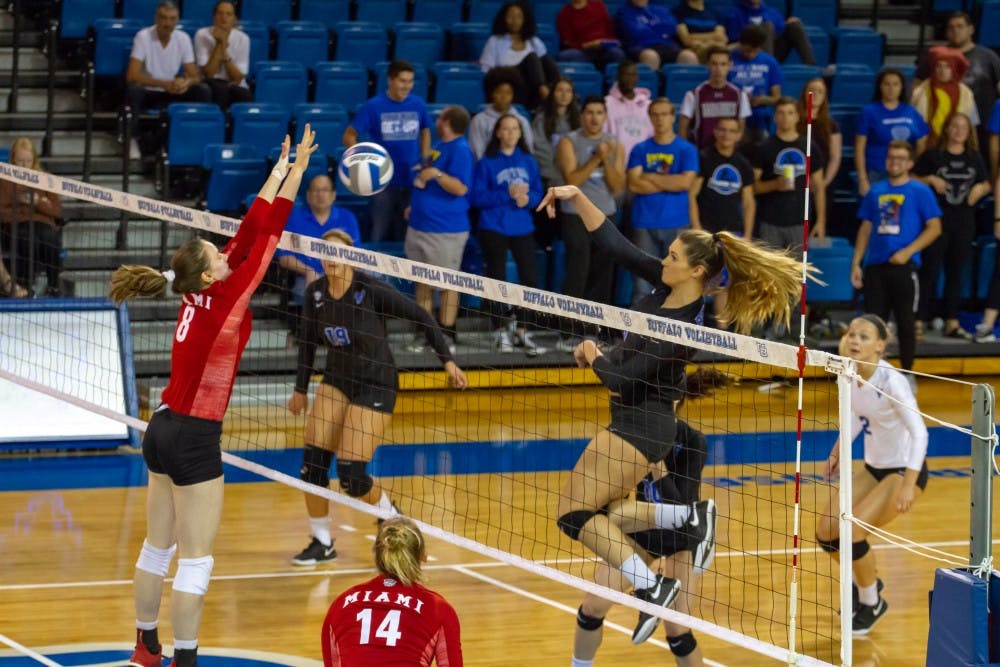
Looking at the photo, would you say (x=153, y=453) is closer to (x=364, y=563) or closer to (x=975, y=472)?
(x=364, y=563)

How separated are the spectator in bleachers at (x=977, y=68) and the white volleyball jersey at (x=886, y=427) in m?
8.97

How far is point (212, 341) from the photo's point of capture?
274 inches

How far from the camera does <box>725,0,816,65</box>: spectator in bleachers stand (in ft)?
56.1

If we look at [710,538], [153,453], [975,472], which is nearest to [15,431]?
[153,453]

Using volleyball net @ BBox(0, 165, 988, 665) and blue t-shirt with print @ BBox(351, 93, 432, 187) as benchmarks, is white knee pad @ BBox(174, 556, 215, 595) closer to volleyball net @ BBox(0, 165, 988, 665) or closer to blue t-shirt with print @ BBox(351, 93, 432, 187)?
volleyball net @ BBox(0, 165, 988, 665)

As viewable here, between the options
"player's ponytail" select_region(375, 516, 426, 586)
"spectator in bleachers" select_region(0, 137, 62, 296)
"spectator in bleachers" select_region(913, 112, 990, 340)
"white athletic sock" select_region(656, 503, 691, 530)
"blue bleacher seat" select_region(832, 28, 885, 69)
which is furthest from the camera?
"blue bleacher seat" select_region(832, 28, 885, 69)

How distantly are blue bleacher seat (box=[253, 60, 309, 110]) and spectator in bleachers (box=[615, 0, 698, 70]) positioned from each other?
3.68 m

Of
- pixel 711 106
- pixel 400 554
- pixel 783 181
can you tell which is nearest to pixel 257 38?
pixel 711 106

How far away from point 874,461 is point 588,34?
8.87m

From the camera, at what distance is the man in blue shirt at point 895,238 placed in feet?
46.7

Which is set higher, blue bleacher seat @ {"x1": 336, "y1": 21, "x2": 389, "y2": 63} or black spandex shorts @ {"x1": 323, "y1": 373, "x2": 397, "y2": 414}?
blue bleacher seat @ {"x1": 336, "y1": 21, "x2": 389, "y2": 63}

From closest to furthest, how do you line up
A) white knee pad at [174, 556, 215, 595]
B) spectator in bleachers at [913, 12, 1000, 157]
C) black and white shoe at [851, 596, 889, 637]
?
1. white knee pad at [174, 556, 215, 595]
2. black and white shoe at [851, 596, 889, 637]
3. spectator in bleachers at [913, 12, 1000, 157]

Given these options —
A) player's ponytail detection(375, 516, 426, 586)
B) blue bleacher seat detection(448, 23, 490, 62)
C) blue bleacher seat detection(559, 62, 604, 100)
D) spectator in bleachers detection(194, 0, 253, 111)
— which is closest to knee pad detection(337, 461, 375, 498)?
player's ponytail detection(375, 516, 426, 586)

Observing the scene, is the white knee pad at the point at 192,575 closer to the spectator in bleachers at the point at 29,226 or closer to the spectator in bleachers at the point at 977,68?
the spectator in bleachers at the point at 29,226
